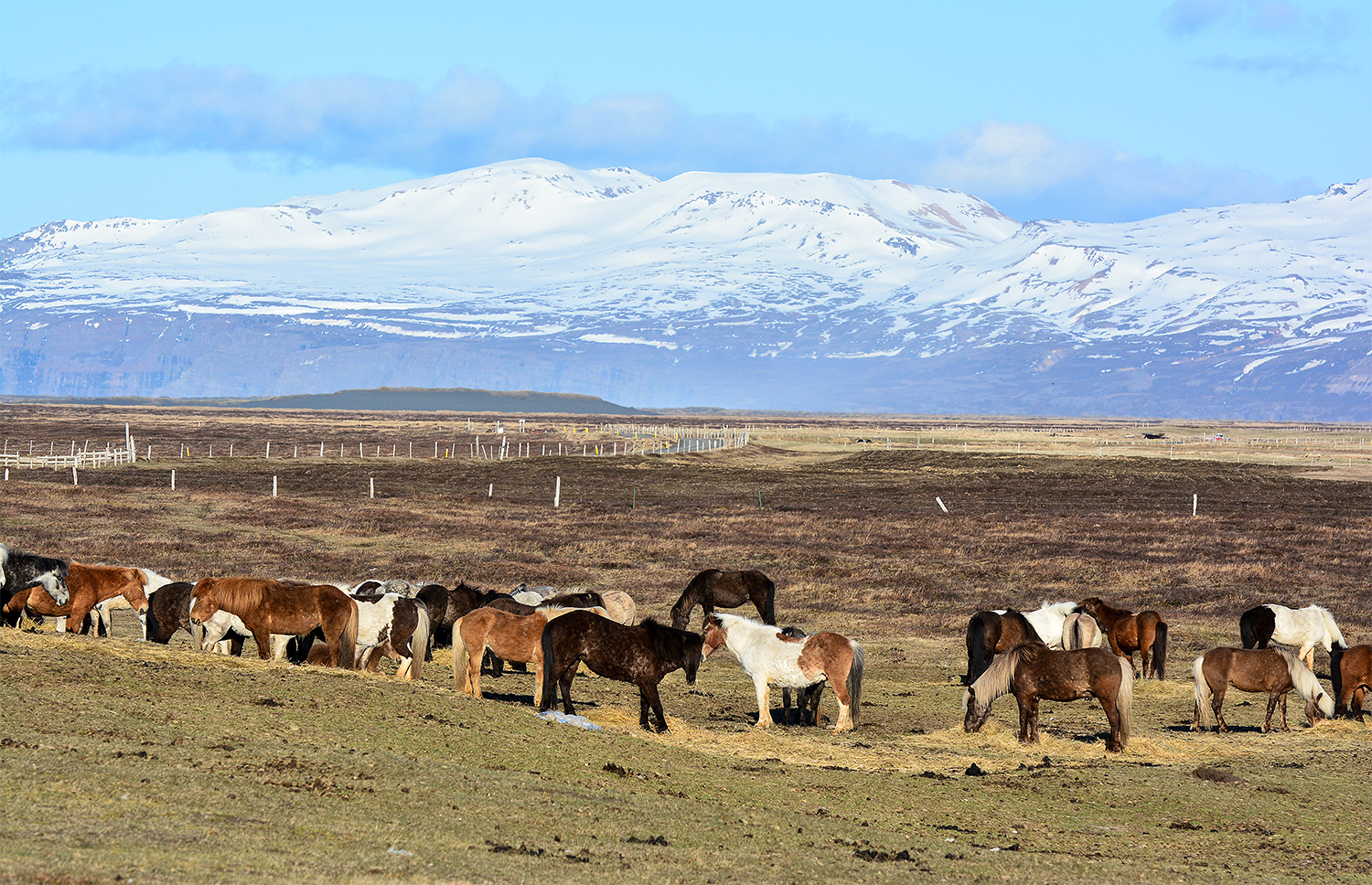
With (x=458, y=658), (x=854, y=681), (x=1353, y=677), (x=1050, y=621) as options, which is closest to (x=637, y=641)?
(x=458, y=658)

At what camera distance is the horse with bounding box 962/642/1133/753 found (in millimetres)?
17328

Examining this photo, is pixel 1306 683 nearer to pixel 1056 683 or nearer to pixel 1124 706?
pixel 1124 706

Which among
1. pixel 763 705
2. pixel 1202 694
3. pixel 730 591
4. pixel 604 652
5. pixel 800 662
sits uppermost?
pixel 730 591

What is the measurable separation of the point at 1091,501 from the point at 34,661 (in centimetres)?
5817

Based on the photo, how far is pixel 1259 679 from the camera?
19.6 m

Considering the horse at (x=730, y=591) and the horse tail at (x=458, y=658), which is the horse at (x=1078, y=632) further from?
the horse tail at (x=458, y=658)

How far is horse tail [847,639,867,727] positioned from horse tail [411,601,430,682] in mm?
6253

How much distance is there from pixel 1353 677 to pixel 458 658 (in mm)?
13547

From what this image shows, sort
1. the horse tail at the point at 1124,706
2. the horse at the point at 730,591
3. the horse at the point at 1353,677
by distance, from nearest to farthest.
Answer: the horse tail at the point at 1124,706
the horse at the point at 1353,677
the horse at the point at 730,591

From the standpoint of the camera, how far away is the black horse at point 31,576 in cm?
2022

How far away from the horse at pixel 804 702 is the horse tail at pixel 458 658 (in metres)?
4.61

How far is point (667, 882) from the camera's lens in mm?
10453

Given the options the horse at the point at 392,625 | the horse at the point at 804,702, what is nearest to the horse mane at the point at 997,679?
the horse at the point at 804,702

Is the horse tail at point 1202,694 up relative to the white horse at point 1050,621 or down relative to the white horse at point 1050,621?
down
